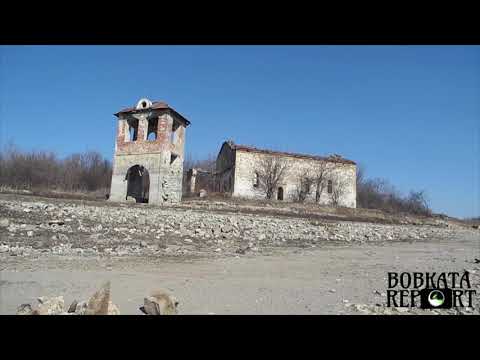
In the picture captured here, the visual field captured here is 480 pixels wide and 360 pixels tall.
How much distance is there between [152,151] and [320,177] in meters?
21.1

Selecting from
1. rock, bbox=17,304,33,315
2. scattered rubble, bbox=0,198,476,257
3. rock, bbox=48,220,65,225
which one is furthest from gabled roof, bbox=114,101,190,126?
rock, bbox=17,304,33,315

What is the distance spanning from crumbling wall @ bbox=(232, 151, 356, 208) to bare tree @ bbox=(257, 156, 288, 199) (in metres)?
0.40

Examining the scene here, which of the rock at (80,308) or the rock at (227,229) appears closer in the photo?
the rock at (80,308)

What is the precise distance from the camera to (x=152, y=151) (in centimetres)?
2138

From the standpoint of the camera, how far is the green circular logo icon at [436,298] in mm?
3685

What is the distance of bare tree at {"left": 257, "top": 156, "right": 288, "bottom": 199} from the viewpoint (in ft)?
110

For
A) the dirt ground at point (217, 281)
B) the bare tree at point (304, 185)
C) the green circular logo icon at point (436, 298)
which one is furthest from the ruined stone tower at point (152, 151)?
the green circular logo icon at point (436, 298)

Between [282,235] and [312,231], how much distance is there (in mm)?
2073

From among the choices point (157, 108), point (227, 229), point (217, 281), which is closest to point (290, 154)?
point (157, 108)

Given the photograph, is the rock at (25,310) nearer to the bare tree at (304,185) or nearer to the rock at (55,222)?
the rock at (55,222)

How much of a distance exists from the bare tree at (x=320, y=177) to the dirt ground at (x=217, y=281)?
2816 cm
